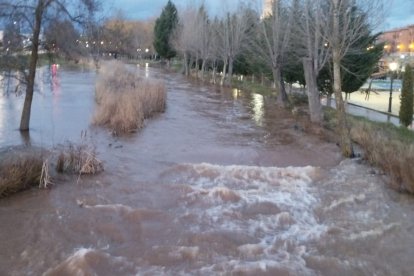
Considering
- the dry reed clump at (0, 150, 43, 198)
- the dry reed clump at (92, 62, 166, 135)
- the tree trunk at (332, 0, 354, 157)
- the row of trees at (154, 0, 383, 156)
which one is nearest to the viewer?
the dry reed clump at (0, 150, 43, 198)

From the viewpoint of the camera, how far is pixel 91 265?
774cm

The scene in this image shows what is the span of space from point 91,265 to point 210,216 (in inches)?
115

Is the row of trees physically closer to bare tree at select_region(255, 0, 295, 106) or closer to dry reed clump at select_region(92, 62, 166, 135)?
bare tree at select_region(255, 0, 295, 106)

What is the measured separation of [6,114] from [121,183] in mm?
12495

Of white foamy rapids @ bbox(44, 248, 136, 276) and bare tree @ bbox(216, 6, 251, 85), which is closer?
white foamy rapids @ bbox(44, 248, 136, 276)

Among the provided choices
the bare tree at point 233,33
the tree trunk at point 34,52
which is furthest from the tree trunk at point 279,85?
the tree trunk at point 34,52

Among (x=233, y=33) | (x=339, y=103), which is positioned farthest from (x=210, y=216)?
(x=233, y=33)

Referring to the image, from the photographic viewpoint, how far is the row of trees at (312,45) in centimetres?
1648

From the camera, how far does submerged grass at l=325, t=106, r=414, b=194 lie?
12.1 meters

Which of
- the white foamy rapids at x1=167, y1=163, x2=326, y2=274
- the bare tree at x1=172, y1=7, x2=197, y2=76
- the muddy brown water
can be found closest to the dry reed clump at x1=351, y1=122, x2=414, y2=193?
the muddy brown water

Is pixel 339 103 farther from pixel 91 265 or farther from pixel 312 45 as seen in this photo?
pixel 91 265

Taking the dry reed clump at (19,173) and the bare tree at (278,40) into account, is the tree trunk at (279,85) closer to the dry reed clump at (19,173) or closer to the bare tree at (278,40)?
the bare tree at (278,40)

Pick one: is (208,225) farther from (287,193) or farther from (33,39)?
(33,39)

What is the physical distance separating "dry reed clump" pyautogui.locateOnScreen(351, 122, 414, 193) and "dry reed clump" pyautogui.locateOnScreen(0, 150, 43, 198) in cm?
837
